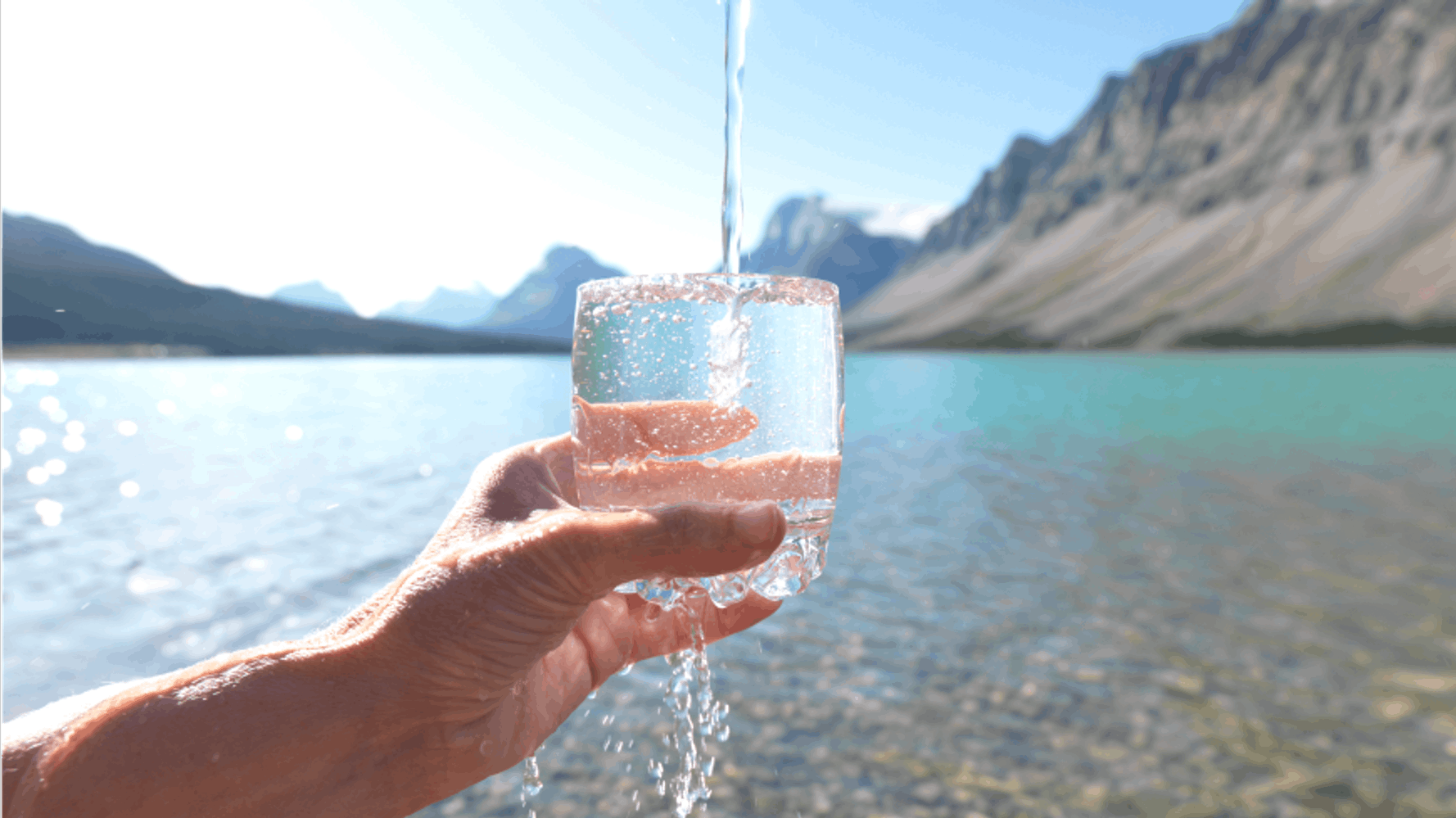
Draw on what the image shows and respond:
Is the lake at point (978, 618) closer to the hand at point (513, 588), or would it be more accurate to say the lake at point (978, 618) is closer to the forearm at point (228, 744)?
the hand at point (513, 588)

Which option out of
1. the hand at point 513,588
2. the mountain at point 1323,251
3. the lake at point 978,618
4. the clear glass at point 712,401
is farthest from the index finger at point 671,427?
the mountain at point 1323,251

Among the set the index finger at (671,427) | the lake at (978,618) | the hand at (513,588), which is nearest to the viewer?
the hand at (513,588)

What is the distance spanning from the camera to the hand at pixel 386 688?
1.78 metres

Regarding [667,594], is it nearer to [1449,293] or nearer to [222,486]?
[222,486]

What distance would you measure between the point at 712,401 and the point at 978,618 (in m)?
9.11

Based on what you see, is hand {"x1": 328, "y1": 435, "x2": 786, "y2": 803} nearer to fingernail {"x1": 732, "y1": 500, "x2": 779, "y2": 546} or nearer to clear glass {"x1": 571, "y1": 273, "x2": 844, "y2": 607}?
fingernail {"x1": 732, "y1": 500, "x2": 779, "y2": 546}

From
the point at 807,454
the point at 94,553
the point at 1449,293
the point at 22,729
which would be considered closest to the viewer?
the point at 22,729

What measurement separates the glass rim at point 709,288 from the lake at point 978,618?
1.53 metres

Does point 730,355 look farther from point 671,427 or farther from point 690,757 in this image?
point 690,757

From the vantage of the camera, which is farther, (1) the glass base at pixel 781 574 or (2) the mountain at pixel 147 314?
(2) the mountain at pixel 147 314

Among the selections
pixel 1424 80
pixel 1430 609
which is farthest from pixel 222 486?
pixel 1424 80

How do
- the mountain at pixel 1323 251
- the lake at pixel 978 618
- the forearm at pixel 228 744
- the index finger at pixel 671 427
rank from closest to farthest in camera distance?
the forearm at pixel 228 744
the index finger at pixel 671 427
the lake at pixel 978 618
the mountain at pixel 1323 251

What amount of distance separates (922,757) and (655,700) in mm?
2698

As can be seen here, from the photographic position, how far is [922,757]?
6848 mm
